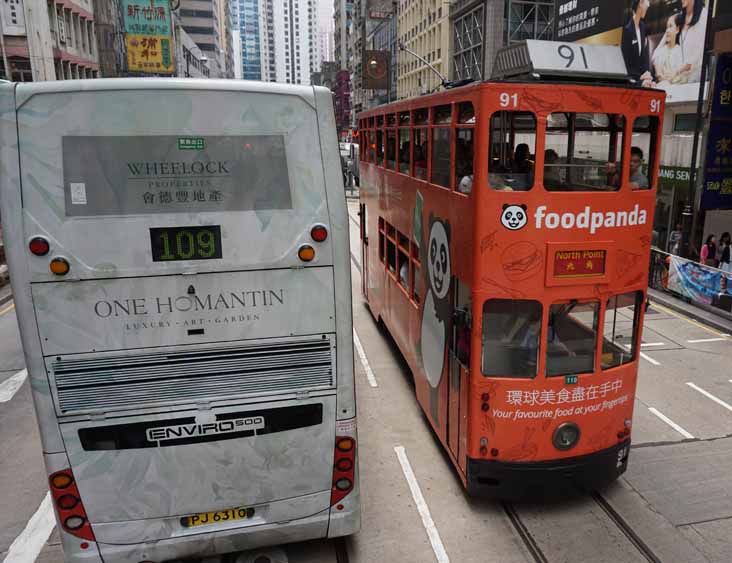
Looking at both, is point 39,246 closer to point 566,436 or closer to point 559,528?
point 566,436

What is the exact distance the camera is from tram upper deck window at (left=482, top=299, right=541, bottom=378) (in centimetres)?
606

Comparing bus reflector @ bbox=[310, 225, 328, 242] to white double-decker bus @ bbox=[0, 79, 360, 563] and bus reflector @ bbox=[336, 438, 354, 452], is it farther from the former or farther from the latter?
bus reflector @ bbox=[336, 438, 354, 452]

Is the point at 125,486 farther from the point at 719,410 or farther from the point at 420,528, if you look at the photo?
the point at 719,410

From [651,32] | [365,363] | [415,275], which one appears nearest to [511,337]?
[415,275]

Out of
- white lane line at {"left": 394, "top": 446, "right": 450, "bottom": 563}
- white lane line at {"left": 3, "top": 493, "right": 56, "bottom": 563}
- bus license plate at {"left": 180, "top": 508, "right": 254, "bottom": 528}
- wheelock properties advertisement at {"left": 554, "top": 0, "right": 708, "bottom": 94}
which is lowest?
white lane line at {"left": 394, "top": 446, "right": 450, "bottom": 563}

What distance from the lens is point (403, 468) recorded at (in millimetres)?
7699

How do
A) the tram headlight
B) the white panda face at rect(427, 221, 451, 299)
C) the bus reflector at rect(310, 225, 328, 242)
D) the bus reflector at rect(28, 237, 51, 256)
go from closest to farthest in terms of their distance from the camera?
1. the bus reflector at rect(28, 237, 51, 256)
2. the bus reflector at rect(310, 225, 328, 242)
3. the tram headlight
4. the white panda face at rect(427, 221, 451, 299)

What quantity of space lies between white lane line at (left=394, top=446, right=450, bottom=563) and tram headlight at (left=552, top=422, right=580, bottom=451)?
1.66 meters

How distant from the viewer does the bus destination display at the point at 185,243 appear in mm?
4273

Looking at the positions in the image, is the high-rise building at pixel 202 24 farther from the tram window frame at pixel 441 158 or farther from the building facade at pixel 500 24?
the tram window frame at pixel 441 158

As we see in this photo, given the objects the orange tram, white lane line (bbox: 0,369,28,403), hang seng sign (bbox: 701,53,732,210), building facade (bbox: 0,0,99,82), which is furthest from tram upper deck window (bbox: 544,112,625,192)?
building facade (bbox: 0,0,99,82)

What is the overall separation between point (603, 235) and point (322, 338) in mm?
3139

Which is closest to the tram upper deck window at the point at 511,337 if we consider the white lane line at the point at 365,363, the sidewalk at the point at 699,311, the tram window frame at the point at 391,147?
the white lane line at the point at 365,363

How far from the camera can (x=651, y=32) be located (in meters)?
19.3
